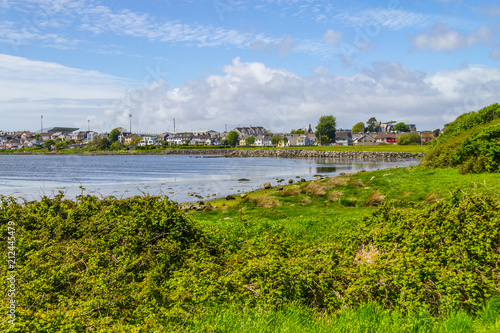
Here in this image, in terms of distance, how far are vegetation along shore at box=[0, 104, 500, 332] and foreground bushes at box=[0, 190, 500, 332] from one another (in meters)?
0.02

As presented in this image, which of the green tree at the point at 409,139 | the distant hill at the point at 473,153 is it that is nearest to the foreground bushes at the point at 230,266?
the distant hill at the point at 473,153

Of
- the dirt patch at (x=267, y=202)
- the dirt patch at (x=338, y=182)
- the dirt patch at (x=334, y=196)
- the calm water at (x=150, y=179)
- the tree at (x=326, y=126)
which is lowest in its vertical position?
the calm water at (x=150, y=179)

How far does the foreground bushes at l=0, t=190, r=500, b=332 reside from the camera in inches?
261

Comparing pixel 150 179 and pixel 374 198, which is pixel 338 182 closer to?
pixel 374 198

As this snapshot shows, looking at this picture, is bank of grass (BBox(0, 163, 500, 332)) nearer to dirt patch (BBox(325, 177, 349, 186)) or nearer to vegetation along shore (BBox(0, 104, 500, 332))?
vegetation along shore (BBox(0, 104, 500, 332))

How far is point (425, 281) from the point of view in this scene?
701 centimetres

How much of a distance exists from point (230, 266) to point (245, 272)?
2.09ft

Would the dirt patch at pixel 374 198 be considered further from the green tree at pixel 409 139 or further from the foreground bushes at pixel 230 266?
the green tree at pixel 409 139

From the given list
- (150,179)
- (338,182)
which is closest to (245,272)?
(338,182)

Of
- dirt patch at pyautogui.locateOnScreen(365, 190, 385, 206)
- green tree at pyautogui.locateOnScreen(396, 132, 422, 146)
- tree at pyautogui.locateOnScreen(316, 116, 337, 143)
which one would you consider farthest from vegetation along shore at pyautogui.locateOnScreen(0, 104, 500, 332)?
tree at pyautogui.locateOnScreen(316, 116, 337, 143)

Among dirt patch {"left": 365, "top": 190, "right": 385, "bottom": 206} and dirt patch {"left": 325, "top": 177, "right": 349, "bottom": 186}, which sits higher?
dirt patch {"left": 325, "top": 177, "right": 349, "bottom": 186}

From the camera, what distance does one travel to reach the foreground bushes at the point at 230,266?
261 inches

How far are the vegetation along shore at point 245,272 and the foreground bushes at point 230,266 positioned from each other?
2cm

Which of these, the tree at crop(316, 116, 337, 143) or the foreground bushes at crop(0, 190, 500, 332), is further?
the tree at crop(316, 116, 337, 143)
